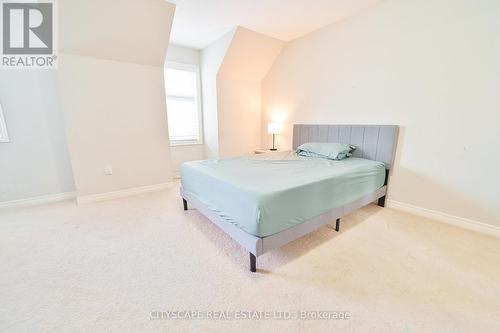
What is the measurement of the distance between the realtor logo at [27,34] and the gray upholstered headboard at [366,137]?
141 inches

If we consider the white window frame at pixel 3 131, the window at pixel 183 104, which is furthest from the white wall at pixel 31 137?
the window at pixel 183 104

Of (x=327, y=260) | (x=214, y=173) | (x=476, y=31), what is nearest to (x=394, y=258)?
(x=327, y=260)

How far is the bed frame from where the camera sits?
57.4 inches

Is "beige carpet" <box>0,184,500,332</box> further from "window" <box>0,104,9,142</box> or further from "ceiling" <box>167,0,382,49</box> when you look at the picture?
"ceiling" <box>167,0,382,49</box>

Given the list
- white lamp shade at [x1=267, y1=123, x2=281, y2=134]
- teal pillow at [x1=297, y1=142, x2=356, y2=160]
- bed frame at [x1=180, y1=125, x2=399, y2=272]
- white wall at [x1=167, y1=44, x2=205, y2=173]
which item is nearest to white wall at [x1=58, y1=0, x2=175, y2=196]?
white wall at [x1=167, y1=44, x2=205, y2=173]

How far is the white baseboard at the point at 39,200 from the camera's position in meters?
2.67

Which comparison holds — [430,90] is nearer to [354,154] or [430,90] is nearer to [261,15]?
[354,154]

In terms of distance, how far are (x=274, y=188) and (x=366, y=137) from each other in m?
1.93

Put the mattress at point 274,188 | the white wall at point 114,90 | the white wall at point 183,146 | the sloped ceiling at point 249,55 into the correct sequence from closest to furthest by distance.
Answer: the mattress at point 274,188 < the white wall at point 114,90 < the sloped ceiling at point 249,55 < the white wall at point 183,146

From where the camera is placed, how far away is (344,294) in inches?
51.2

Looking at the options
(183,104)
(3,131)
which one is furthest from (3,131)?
(183,104)

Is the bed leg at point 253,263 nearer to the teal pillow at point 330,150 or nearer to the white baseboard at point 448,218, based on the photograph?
the teal pillow at point 330,150

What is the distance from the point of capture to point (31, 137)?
2695 mm

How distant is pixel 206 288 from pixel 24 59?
3.54 meters
